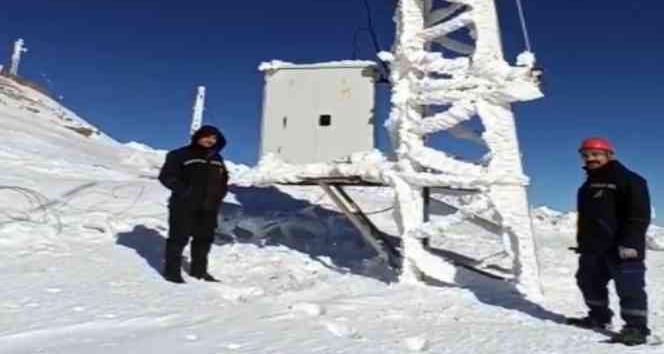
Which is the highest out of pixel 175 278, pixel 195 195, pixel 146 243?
pixel 195 195

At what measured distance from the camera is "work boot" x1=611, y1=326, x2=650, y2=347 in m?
4.80

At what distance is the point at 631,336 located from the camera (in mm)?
4824

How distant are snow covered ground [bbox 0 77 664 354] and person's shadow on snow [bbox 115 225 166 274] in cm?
3

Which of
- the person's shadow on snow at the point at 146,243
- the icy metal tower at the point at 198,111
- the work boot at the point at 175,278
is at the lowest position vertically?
the work boot at the point at 175,278

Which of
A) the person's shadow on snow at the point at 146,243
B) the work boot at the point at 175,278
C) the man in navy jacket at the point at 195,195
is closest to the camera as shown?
the work boot at the point at 175,278

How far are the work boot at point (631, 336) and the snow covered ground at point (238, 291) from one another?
0.51 ft

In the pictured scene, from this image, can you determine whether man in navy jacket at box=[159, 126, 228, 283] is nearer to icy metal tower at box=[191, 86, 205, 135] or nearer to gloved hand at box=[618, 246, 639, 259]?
gloved hand at box=[618, 246, 639, 259]

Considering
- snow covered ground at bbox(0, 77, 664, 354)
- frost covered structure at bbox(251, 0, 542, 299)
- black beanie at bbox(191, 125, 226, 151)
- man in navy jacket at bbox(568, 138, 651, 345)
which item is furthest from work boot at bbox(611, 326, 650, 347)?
black beanie at bbox(191, 125, 226, 151)

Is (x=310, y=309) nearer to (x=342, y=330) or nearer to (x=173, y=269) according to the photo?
(x=342, y=330)

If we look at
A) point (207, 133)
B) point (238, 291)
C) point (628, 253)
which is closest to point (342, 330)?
point (238, 291)

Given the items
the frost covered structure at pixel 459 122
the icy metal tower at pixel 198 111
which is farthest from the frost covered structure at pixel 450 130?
the icy metal tower at pixel 198 111

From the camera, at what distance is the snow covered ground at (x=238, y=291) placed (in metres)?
4.71

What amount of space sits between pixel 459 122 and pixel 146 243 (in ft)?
15.2

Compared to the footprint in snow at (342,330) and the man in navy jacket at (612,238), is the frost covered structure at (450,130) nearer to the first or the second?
the man in navy jacket at (612,238)
